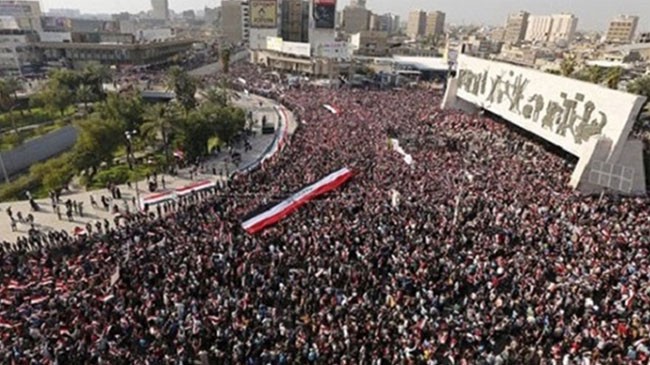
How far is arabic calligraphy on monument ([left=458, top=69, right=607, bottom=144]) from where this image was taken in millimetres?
26766

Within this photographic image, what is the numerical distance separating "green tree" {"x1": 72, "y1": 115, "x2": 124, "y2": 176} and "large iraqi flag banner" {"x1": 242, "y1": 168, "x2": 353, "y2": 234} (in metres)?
15.6

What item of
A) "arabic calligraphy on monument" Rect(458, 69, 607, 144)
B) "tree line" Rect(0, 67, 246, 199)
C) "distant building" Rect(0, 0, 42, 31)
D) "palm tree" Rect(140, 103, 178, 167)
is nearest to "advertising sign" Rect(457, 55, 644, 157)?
"arabic calligraphy on monument" Rect(458, 69, 607, 144)

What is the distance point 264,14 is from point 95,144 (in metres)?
77.8

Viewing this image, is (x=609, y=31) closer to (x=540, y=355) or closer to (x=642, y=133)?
(x=642, y=133)

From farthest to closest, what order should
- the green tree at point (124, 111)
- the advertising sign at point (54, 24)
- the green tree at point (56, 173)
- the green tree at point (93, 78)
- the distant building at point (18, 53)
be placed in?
the advertising sign at point (54, 24), the distant building at point (18, 53), the green tree at point (93, 78), the green tree at point (124, 111), the green tree at point (56, 173)

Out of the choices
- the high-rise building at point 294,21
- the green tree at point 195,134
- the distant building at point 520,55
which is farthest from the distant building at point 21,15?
Answer: the distant building at point 520,55

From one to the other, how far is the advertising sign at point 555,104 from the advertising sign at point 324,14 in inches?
2004

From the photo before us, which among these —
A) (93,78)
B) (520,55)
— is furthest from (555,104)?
(520,55)

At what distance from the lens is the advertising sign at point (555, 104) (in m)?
24.7

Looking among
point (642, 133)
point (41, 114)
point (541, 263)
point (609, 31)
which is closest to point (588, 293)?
point (541, 263)

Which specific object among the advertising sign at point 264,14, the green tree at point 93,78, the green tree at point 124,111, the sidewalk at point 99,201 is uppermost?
the advertising sign at point 264,14

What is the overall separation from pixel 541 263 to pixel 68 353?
15212 mm

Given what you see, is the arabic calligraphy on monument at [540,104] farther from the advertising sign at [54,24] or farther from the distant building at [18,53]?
the advertising sign at [54,24]

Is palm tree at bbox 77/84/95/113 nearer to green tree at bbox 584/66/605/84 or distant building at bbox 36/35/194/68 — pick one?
distant building at bbox 36/35/194/68
